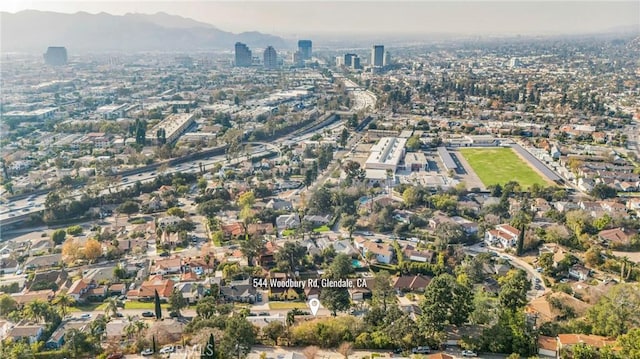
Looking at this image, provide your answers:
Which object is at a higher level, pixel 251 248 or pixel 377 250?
pixel 251 248

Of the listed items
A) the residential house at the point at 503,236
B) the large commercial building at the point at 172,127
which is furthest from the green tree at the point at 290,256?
the large commercial building at the point at 172,127

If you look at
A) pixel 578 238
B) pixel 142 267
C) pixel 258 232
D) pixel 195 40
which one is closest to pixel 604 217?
pixel 578 238

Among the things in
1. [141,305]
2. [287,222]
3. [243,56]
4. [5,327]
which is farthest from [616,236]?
[243,56]

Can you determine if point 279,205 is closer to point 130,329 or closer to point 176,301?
point 176,301

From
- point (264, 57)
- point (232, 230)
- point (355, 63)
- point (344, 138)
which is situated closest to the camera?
point (232, 230)

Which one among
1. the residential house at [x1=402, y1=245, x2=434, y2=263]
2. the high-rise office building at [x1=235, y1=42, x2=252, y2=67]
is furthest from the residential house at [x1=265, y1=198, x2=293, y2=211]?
the high-rise office building at [x1=235, y1=42, x2=252, y2=67]

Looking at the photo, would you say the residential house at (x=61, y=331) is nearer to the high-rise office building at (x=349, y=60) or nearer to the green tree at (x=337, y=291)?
the green tree at (x=337, y=291)

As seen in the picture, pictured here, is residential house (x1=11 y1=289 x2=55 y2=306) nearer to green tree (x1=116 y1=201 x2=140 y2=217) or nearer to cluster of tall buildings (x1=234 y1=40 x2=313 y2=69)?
green tree (x1=116 y1=201 x2=140 y2=217)
